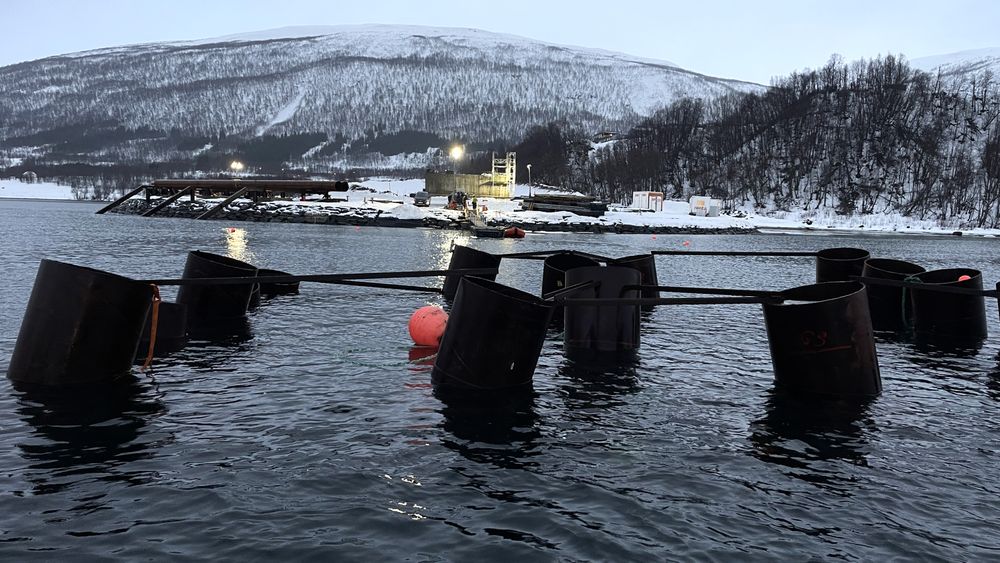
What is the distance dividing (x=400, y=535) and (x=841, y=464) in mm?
7331

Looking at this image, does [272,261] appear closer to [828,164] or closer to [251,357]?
[251,357]

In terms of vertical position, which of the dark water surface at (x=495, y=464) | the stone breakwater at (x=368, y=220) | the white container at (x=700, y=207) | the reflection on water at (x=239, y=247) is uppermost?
the white container at (x=700, y=207)

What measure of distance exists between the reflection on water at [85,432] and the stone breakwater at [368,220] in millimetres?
93061

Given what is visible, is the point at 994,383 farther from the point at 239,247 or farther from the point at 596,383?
the point at 239,247

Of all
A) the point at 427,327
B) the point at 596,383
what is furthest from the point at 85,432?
the point at 596,383

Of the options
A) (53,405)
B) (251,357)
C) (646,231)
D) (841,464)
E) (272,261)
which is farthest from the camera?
(646,231)

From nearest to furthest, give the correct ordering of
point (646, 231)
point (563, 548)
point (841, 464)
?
point (563, 548), point (841, 464), point (646, 231)

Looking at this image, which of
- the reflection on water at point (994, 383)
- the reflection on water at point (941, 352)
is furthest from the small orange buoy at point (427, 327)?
the reflection on water at point (994, 383)

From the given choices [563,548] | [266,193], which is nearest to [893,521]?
[563,548]

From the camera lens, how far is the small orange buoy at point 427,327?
20.0 metres

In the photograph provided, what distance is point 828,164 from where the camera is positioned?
19912 centimetres

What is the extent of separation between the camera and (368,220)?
389ft

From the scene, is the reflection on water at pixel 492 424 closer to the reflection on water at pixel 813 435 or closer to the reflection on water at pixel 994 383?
the reflection on water at pixel 813 435

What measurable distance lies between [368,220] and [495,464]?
363 ft
